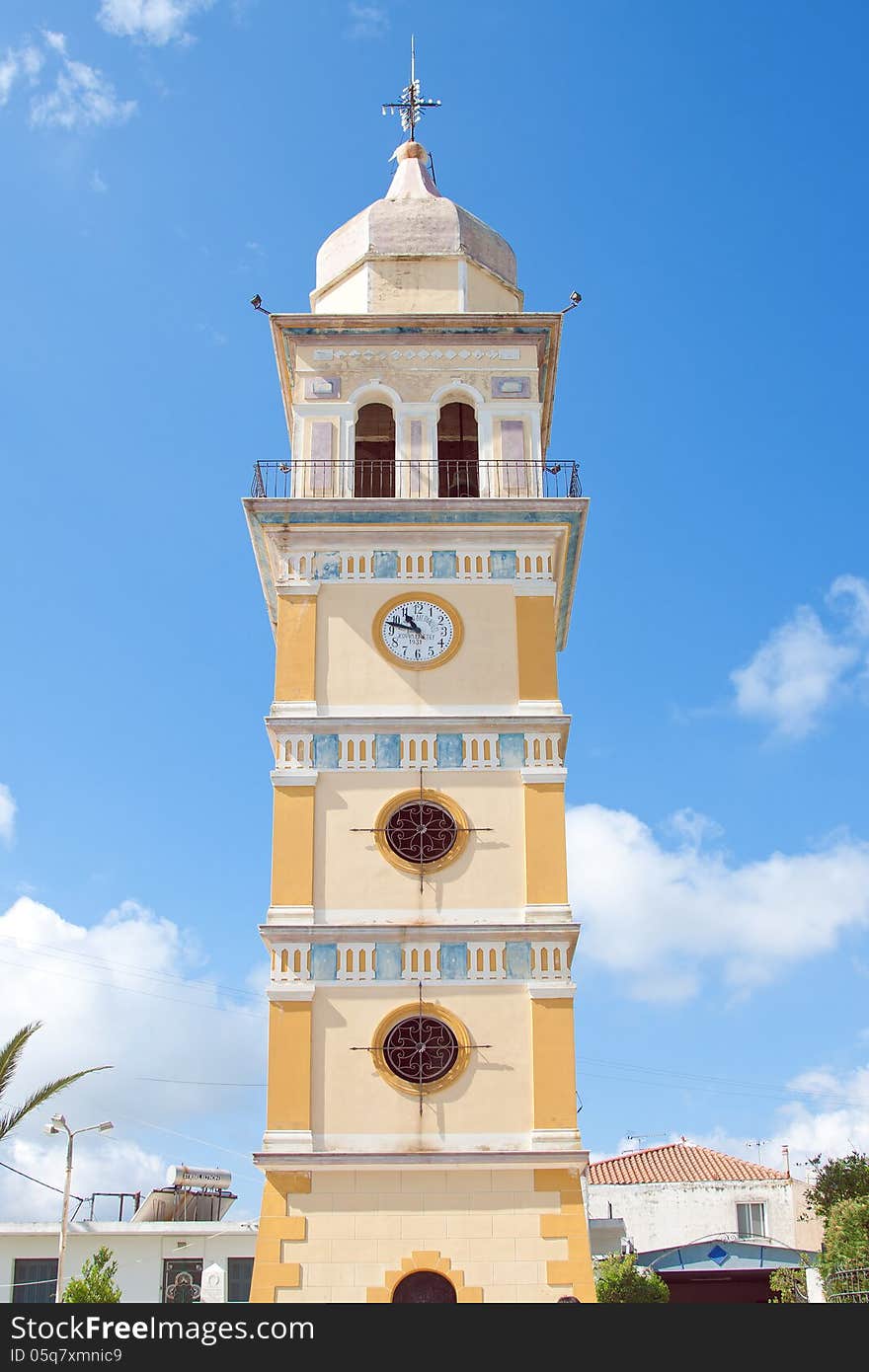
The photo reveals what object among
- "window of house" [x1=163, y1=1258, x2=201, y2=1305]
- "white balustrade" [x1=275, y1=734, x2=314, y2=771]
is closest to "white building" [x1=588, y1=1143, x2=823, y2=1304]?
"window of house" [x1=163, y1=1258, x2=201, y2=1305]

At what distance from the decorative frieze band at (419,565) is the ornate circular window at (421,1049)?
7.63 metres

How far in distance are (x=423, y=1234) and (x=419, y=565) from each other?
1091 cm

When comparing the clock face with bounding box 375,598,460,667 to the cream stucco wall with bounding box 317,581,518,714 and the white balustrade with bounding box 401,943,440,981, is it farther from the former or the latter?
the white balustrade with bounding box 401,943,440,981

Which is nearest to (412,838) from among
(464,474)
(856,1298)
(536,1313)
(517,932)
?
(517,932)

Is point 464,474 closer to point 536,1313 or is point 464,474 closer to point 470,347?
point 470,347

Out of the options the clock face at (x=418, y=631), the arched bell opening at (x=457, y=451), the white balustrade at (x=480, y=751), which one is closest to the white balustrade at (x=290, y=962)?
the white balustrade at (x=480, y=751)

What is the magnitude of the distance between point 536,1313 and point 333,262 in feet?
74.5

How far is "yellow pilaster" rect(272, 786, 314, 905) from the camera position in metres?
24.2

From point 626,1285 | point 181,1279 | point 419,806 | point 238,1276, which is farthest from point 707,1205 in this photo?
point 419,806

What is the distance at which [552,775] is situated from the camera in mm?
24984

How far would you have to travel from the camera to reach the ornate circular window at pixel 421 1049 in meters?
23.2

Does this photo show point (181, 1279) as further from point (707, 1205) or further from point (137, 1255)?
point (707, 1205)

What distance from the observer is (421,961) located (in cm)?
2375

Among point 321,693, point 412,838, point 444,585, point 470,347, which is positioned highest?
point 470,347
